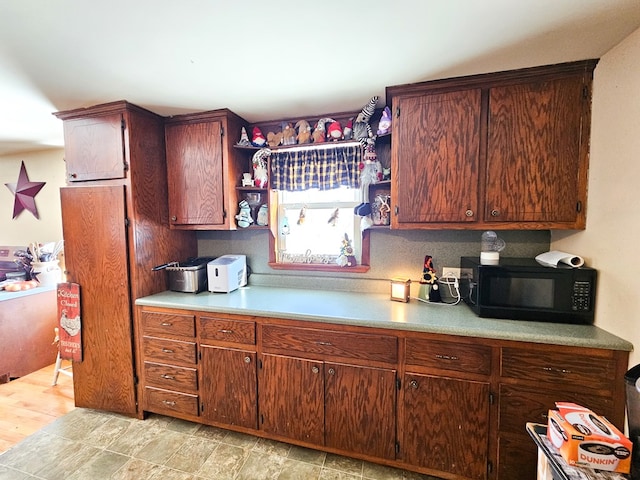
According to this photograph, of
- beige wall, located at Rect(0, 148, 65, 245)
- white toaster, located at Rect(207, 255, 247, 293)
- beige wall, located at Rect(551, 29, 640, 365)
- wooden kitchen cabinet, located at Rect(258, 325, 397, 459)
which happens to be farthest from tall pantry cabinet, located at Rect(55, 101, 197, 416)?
beige wall, located at Rect(551, 29, 640, 365)

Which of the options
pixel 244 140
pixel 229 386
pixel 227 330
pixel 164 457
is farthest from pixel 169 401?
pixel 244 140

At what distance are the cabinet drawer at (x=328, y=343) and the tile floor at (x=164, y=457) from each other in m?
0.67

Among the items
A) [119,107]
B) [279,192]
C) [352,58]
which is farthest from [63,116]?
[352,58]

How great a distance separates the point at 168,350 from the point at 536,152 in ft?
8.81

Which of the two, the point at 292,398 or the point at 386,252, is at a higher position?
the point at 386,252

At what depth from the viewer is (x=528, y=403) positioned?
1.38 meters

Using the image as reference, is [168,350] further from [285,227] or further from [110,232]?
[285,227]

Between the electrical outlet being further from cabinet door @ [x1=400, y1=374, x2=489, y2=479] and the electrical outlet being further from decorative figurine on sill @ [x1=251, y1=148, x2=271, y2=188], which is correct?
decorative figurine on sill @ [x1=251, y1=148, x2=271, y2=188]

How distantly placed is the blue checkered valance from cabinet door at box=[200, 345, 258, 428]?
1.33m

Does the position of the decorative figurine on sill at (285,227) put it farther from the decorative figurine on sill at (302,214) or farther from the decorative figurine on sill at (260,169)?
the decorative figurine on sill at (260,169)

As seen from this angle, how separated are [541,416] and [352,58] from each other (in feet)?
6.79

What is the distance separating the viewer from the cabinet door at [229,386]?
180 centimetres

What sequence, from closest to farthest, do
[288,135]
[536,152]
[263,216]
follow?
[536,152], [288,135], [263,216]

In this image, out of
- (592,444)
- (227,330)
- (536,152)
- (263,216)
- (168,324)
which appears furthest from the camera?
(263,216)
